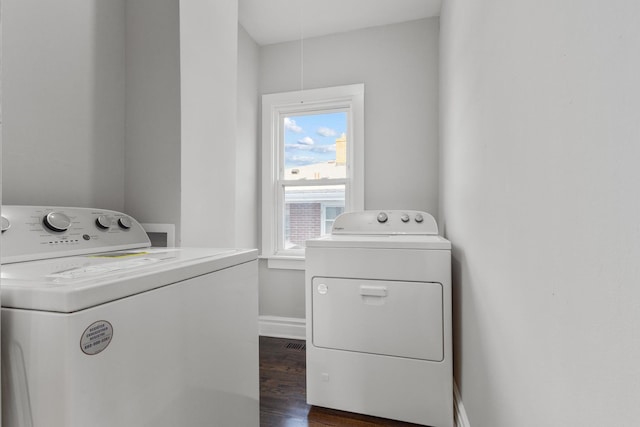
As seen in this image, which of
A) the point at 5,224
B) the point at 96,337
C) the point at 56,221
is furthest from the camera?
the point at 56,221

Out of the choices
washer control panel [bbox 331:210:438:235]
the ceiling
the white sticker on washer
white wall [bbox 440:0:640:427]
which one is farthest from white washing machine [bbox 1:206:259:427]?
the ceiling

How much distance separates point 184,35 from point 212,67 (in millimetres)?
204

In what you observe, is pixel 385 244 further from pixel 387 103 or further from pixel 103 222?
pixel 387 103

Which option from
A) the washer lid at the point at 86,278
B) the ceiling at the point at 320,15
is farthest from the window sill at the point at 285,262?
the ceiling at the point at 320,15

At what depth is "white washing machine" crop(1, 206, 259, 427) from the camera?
0.49m

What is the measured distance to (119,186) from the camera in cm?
131

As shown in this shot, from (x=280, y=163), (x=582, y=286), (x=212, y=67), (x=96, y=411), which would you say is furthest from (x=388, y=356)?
(x=280, y=163)

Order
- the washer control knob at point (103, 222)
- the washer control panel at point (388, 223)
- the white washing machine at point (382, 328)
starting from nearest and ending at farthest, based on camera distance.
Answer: the washer control knob at point (103, 222)
the white washing machine at point (382, 328)
the washer control panel at point (388, 223)

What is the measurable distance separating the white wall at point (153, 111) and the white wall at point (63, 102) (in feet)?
0.15

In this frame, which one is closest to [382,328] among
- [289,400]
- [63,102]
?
[289,400]

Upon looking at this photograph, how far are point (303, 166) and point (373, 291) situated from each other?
1581 mm

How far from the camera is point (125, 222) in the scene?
1.14m

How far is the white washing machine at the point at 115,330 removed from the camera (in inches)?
19.4

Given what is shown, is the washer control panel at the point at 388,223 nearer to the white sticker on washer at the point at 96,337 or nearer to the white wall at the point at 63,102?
the white wall at the point at 63,102
